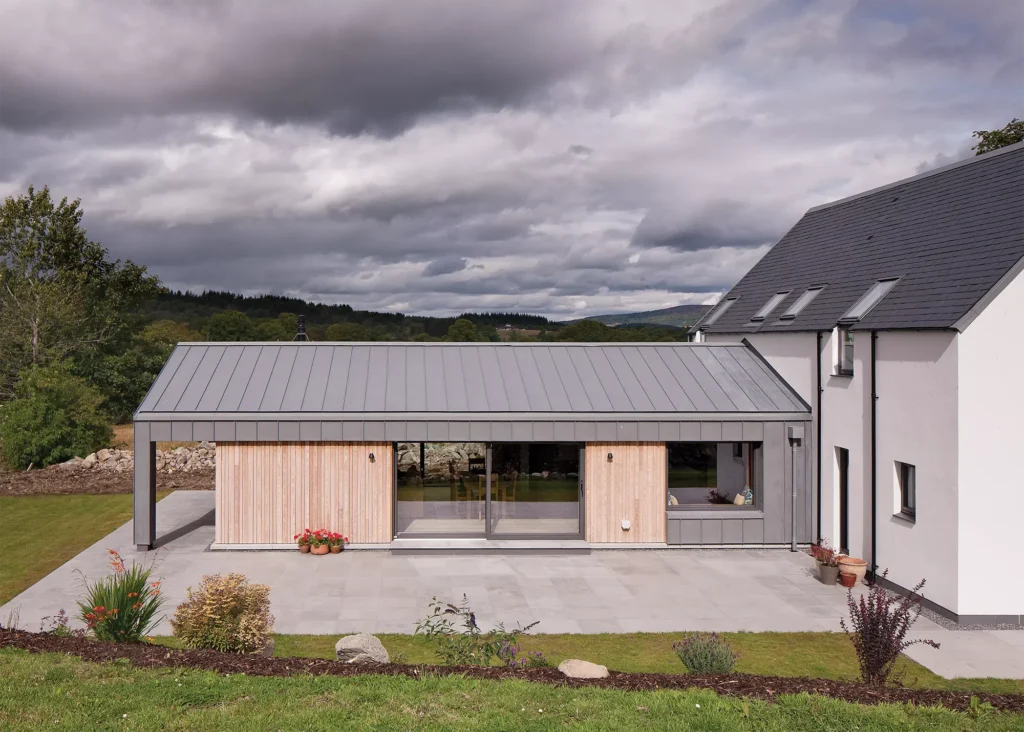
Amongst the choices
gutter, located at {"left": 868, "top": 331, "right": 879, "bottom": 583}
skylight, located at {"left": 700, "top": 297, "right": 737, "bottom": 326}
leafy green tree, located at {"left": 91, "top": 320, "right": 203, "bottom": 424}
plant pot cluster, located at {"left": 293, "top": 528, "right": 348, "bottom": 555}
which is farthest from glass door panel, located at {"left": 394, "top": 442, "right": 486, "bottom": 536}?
leafy green tree, located at {"left": 91, "top": 320, "right": 203, "bottom": 424}

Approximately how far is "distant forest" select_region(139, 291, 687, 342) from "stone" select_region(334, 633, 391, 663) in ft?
122

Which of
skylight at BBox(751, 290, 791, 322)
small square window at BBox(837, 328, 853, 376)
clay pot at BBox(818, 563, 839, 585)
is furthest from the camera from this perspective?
skylight at BBox(751, 290, 791, 322)

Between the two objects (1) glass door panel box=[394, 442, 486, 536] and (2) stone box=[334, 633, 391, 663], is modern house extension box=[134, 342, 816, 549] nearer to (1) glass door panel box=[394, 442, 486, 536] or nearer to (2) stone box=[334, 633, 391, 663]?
(1) glass door panel box=[394, 442, 486, 536]

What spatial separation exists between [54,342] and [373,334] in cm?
3500

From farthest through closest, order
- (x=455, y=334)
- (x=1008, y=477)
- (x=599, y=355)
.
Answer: (x=455, y=334) → (x=599, y=355) → (x=1008, y=477)

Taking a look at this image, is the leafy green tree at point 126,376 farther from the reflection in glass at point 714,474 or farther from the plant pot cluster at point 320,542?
the reflection in glass at point 714,474

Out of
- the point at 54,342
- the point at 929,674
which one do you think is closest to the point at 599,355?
the point at 929,674

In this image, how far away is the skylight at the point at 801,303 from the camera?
17059 millimetres

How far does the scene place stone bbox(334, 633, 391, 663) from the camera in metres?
8.33

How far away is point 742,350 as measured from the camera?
A: 18500 mm

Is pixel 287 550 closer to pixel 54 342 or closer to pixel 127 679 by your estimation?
pixel 127 679

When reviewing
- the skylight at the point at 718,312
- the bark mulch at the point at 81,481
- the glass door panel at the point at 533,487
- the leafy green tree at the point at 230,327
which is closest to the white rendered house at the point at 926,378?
the skylight at the point at 718,312

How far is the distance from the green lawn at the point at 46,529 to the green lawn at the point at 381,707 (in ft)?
22.3

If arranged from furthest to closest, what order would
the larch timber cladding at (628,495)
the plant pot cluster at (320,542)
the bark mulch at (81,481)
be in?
the bark mulch at (81,481)
the larch timber cladding at (628,495)
the plant pot cluster at (320,542)
